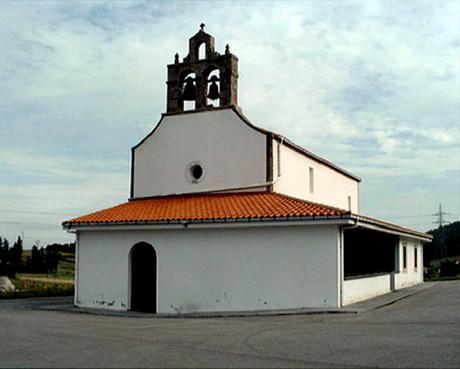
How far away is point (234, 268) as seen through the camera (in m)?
18.3

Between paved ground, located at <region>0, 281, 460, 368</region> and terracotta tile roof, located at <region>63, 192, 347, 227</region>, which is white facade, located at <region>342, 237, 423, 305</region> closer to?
paved ground, located at <region>0, 281, 460, 368</region>

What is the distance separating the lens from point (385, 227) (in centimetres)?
2125

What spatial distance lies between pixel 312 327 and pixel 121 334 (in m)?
4.15

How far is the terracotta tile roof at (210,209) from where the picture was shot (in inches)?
704

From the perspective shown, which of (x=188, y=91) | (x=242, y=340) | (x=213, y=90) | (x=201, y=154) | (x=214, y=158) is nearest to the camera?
(x=242, y=340)

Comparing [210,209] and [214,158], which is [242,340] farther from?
[214,158]

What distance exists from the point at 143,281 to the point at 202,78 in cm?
805

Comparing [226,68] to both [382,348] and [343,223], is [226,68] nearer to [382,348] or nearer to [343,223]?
[343,223]

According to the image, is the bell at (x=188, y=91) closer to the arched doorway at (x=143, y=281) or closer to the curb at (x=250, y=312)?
the arched doorway at (x=143, y=281)

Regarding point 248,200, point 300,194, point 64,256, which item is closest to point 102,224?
point 248,200

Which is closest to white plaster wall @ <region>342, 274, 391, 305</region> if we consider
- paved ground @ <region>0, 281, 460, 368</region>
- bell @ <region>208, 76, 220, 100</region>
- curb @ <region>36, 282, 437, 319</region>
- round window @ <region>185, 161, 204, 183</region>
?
curb @ <region>36, 282, 437, 319</region>

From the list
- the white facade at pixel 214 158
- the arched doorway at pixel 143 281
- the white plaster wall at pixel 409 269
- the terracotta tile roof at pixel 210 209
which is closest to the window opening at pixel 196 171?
the white facade at pixel 214 158

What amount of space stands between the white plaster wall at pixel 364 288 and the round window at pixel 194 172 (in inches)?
270

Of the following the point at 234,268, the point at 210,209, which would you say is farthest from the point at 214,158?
the point at 234,268
